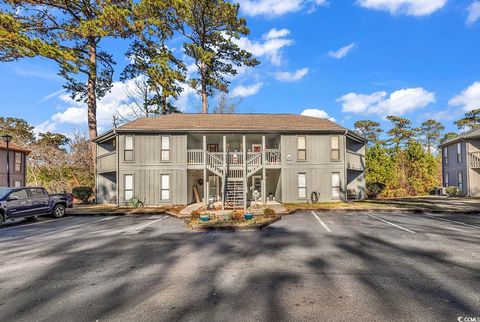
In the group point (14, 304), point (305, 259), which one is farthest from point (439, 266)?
point (14, 304)

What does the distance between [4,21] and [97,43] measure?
696 cm

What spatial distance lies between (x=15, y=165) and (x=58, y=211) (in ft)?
58.3

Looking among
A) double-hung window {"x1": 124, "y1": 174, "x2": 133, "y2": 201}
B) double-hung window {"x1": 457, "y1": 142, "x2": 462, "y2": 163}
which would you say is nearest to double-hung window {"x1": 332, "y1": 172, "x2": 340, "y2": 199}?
double-hung window {"x1": 124, "y1": 174, "x2": 133, "y2": 201}

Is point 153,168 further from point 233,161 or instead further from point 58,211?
point 58,211

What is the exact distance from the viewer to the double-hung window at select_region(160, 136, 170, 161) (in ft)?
60.6

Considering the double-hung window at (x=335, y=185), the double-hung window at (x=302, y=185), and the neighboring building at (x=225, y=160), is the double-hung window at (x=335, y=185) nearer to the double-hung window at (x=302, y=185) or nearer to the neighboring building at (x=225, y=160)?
the neighboring building at (x=225, y=160)

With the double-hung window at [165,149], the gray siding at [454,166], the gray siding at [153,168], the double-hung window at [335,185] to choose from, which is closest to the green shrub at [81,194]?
the gray siding at [153,168]

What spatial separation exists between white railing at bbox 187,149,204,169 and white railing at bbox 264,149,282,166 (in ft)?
15.7

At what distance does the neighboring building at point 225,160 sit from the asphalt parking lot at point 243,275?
854 cm

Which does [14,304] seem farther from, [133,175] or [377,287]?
[133,175]

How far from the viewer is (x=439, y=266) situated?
5773 millimetres

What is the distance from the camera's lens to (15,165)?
85.0 feet

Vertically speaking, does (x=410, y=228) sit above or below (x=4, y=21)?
below

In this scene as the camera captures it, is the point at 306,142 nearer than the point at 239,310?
No
